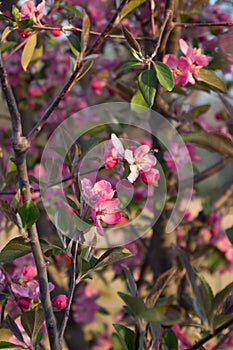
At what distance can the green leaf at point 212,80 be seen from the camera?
3.47ft

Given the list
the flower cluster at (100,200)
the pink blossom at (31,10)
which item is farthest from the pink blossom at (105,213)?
the pink blossom at (31,10)

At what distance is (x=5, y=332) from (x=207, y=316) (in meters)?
0.39

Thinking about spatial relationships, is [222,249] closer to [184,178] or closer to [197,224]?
[197,224]

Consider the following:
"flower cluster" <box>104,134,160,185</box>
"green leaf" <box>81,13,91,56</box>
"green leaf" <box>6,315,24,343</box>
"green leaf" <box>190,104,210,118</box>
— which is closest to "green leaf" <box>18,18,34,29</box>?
"green leaf" <box>81,13,91,56</box>

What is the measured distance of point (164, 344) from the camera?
0.92 metres

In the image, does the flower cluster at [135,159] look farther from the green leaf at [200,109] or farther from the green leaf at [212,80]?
the green leaf at [200,109]

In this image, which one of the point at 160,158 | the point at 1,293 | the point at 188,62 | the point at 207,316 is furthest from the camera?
the point at 160,158

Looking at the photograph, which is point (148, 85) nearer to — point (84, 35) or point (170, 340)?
point (84, 35)

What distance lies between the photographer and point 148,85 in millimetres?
910

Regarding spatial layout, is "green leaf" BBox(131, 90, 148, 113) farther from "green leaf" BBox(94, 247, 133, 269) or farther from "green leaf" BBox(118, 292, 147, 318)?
"green leaf" BBox(118, 292, 147, 318)

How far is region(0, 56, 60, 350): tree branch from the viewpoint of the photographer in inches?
28.6

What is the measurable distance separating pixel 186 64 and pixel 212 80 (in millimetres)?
56

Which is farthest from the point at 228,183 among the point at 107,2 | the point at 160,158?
the point at 107,2

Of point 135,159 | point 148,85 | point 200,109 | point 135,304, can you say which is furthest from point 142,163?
point 200,109
